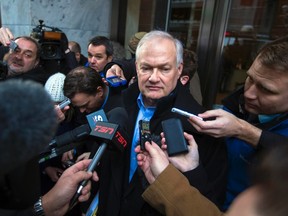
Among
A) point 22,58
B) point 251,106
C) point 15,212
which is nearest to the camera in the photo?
point 15,212

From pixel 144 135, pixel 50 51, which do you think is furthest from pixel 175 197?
pixel 50 51

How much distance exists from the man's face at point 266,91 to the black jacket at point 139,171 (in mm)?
225

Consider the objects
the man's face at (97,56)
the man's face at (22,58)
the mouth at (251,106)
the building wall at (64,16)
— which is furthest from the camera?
the building wall at (64,16)

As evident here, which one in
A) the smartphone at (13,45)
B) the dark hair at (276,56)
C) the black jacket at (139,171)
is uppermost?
the dark hair at (276,56)

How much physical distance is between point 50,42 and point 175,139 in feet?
A: 6.48

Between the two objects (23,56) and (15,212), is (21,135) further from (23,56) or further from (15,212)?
(23,56)

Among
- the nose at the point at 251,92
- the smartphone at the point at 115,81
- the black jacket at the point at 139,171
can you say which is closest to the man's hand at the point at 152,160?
the black jacket at the point at 139,171

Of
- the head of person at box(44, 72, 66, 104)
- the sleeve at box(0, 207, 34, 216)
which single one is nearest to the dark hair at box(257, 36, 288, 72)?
the sleeve at box(0, 207, 34, 216)

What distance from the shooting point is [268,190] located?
445mm

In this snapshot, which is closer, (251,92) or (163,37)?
(251,92)

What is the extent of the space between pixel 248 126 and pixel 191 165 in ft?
0.93

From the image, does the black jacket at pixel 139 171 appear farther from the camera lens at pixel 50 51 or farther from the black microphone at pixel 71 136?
the camera lens at pixel 50 51

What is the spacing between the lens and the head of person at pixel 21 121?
338 millimetres

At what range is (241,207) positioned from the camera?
48cm
